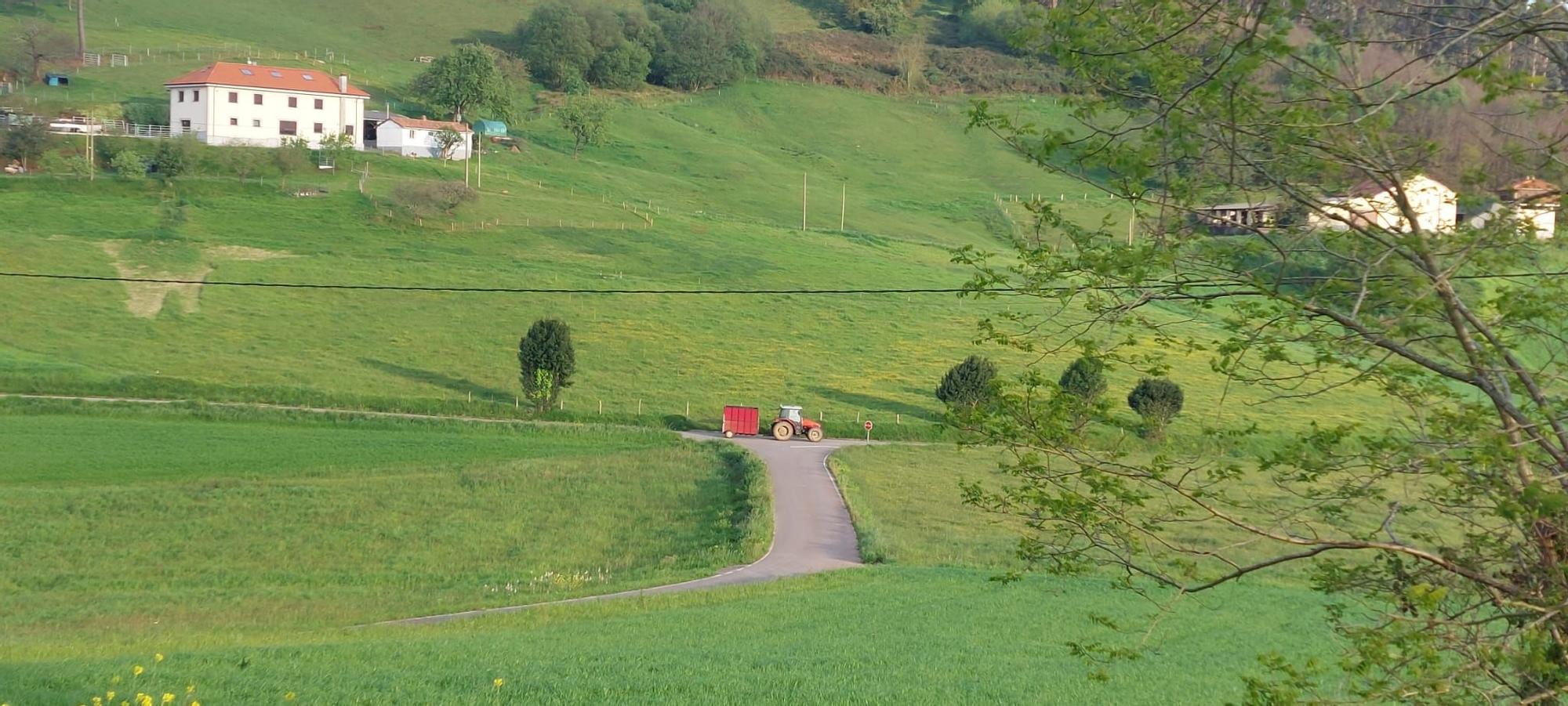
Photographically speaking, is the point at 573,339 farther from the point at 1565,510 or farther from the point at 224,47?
the point at 224,47

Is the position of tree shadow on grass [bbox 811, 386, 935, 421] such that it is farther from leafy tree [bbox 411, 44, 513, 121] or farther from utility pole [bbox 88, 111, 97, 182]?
leafy tree [bbox 411, 44, 513, 121]

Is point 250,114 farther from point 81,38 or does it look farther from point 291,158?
point 81,38

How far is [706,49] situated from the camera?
443 feet

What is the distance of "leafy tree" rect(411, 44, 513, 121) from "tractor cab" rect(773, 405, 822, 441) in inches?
2740

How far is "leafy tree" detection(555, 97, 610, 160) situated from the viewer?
100188 mm

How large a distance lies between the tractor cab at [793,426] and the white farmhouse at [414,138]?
5442 centimetres

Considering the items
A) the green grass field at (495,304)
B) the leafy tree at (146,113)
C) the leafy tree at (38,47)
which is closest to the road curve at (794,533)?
the green grass field at (495,304)

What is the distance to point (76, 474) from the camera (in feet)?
99.2

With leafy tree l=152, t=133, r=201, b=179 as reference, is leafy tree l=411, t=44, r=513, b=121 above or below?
above

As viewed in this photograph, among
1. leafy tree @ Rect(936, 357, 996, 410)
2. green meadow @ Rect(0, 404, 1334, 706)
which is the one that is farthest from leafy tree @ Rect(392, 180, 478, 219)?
leafy tree @ Rect(936, 357, 996, 410)

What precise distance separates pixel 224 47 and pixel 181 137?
43335mm

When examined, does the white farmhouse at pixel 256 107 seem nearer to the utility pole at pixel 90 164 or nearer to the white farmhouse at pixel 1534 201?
the utility pole at pixel 90 164

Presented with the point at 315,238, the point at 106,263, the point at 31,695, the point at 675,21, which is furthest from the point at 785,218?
the point at 31,695

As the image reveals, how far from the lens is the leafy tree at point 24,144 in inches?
2859
